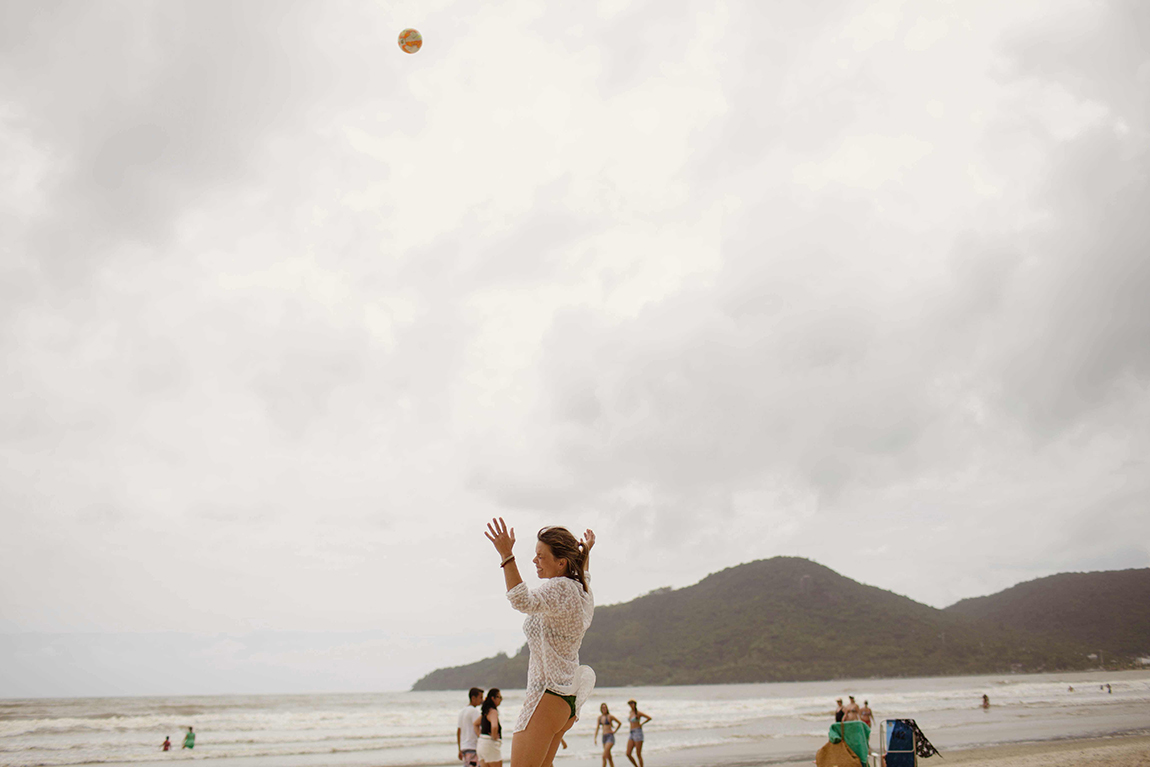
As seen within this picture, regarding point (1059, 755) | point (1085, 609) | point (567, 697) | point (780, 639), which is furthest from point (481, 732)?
point (1085, 609)

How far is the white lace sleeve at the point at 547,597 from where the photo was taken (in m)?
2.81

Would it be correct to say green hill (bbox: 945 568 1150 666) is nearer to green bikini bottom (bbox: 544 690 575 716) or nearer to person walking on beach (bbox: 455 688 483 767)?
person walking on beach (bbox: 455 688 483 767)

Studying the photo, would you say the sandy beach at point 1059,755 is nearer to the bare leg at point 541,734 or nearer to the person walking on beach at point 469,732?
the person walking on beach at point 469,732

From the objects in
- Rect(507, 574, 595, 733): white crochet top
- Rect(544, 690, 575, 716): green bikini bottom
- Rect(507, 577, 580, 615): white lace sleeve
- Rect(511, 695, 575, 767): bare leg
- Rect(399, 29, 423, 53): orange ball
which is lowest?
Rect(511, 695, 575, 767): bare leg

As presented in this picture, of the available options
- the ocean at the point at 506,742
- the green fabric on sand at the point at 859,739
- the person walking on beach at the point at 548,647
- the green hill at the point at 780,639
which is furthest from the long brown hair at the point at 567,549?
the green hill at the point at 780,639

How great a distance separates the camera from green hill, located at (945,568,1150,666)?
136375 millimetres

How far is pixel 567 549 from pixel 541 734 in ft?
2.44

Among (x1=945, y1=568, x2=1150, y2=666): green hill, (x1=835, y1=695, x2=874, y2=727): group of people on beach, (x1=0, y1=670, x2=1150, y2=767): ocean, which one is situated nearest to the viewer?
(x1=835, y1=695, x2=874, y2=727): group of people on beach

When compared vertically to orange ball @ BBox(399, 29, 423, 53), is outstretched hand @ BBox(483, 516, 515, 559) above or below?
below

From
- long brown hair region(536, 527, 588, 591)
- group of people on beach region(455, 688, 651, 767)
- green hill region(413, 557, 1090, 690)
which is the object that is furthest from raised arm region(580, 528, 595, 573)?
green hill region(413, 557, 1090, 690)

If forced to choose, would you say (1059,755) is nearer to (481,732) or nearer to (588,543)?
(481,732)

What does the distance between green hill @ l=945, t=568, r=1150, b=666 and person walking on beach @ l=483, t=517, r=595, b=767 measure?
154158mm

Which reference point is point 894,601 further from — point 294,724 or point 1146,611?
point 294,724

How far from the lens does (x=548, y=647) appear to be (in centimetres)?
297
